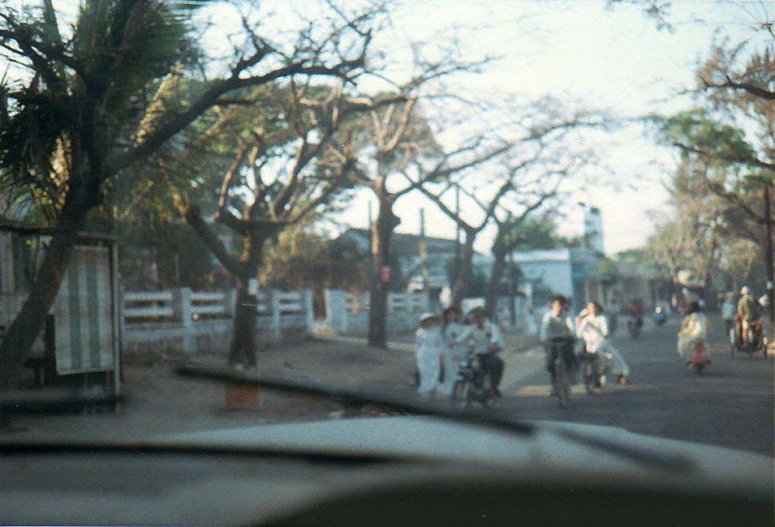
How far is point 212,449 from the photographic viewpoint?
1.56 m

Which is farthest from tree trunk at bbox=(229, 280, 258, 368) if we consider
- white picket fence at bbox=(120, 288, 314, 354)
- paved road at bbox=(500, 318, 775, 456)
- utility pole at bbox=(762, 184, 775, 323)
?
utility pole at bbox=(762, 184, 775, 323)

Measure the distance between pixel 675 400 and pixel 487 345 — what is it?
141 inches

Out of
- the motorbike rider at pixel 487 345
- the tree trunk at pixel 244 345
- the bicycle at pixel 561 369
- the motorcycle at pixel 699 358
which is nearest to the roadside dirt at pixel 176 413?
the tree trunk at pixel 244 345

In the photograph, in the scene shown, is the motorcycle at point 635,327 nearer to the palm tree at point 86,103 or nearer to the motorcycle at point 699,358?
the motorcycle at point 699,358

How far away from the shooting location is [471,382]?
11.4 meters

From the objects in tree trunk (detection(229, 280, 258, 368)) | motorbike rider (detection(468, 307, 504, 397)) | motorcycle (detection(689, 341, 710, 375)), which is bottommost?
Answer: motorcycle (detection(689, 341, 710, 375))

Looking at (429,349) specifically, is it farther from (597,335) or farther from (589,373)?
(597,335)

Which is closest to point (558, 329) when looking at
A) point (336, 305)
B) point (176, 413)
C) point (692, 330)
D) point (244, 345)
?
point (692, 330)

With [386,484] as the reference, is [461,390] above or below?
below

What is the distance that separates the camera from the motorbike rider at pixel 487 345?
38.3 feet

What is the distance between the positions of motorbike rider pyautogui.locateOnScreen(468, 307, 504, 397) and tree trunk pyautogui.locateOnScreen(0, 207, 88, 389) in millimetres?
5613

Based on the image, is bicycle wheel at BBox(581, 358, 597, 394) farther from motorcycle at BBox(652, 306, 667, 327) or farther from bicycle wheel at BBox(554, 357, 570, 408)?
motorcycle at BBox(652, 306, 667, 327)

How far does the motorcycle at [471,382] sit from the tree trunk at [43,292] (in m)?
5.09

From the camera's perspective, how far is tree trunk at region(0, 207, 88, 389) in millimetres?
A: 6715
